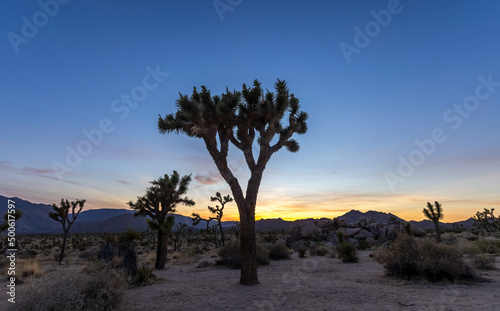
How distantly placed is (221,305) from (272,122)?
7.14 metres

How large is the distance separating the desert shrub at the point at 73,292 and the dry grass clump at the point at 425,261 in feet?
34.2

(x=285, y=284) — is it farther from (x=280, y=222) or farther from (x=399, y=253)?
(x=280, y=222)

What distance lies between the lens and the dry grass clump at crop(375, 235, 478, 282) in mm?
9969

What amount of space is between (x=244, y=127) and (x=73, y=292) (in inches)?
318

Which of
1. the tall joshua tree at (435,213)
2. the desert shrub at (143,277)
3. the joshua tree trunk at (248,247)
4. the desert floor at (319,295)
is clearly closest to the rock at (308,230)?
the tall joshua tree at (435,213)

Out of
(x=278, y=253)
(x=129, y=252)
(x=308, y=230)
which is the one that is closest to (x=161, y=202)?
(x=129, y=252)

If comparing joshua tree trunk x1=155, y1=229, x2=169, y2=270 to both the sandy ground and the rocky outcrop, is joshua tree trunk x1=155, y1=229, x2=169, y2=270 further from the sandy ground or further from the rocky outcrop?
the rocky outcrop

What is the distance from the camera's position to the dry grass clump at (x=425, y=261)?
32.7 ft

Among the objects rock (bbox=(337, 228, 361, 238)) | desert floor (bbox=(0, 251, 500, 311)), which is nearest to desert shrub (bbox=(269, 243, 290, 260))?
desert floor (bbox=(0, 251, 500, 311))

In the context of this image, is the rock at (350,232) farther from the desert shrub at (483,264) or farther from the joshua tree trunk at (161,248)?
the joshua tree trunk at (161,248)

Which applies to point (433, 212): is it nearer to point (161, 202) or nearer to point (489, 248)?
point (489, 248)

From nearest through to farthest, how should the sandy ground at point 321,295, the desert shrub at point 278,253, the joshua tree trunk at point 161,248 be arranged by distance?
the sandy ground at point 321,295 → the joshua tree trunk at point 161,248 → the desert shrub at point 278,253

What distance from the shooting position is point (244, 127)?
462 inches

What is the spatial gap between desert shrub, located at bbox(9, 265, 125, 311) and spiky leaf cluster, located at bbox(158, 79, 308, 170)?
621 cm
